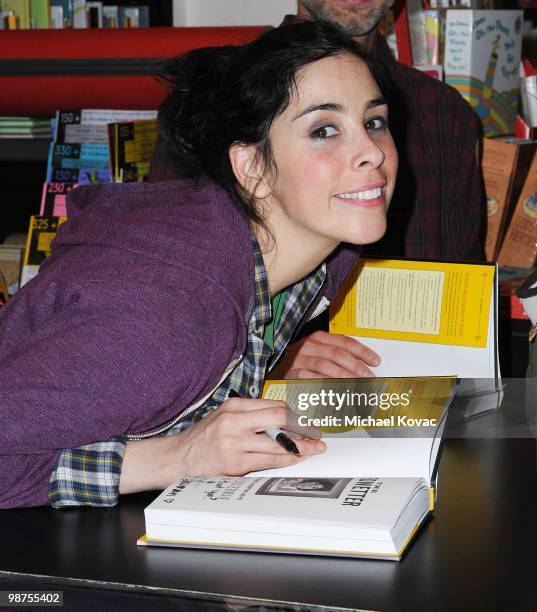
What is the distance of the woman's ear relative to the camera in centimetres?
129

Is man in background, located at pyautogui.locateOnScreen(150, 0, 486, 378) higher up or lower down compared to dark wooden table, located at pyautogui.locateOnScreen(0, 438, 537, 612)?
higher up

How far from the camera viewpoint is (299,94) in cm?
125

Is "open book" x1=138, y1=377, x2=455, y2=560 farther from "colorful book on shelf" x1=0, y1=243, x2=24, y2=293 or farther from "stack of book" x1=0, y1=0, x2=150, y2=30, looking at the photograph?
"stack of book" x1=0, y1=0, x2=150, y2=30

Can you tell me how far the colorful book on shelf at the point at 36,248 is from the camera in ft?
6.61

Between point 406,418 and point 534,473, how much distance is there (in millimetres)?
158

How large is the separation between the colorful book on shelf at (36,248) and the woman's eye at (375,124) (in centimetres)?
92

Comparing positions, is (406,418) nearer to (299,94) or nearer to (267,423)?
(267,423)

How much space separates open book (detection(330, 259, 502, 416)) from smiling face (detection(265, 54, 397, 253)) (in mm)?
186

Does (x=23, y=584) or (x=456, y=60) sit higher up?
(x=456, y=60)

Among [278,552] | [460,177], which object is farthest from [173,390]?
[460,177]

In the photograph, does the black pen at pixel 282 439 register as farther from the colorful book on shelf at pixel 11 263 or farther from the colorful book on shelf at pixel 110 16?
the colorful book on shelf at pixel 110 16

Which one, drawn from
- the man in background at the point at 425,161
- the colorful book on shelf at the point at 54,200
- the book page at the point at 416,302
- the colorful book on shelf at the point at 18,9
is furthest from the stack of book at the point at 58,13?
the book page at the point at 416,302

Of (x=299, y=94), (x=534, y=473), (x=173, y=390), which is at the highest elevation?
(x=299, y=94)

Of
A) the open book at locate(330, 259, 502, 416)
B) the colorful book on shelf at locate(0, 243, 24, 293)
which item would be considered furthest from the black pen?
the colorful book on shelf at locate(0, 243, 24, 293)
